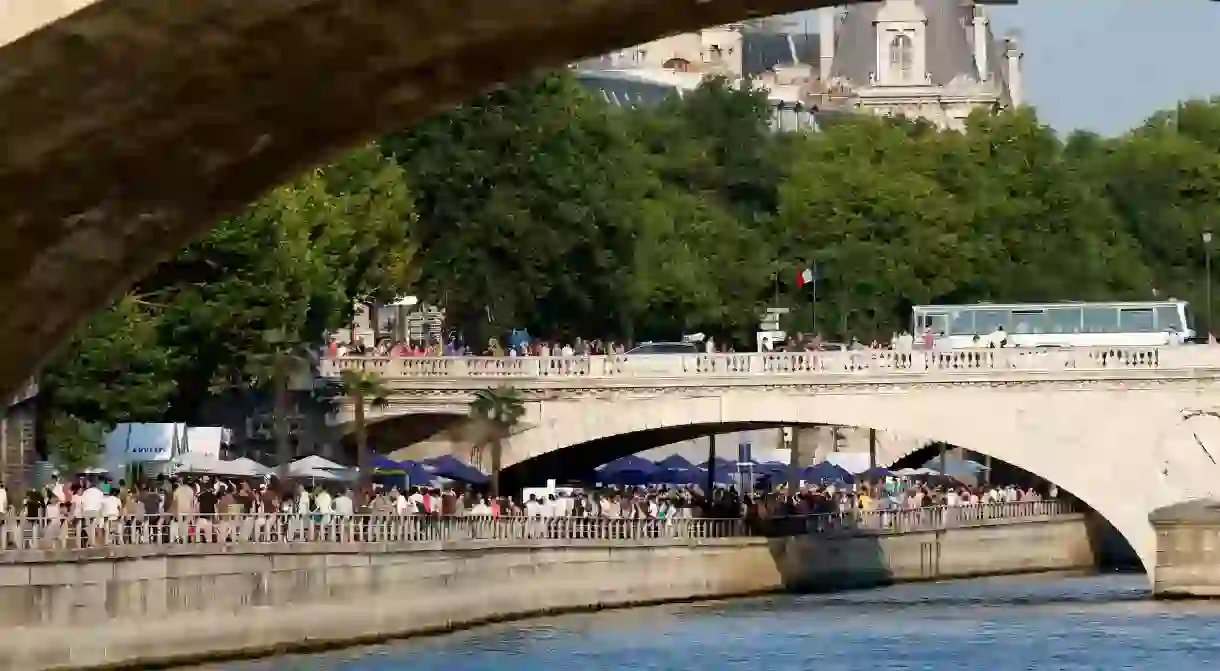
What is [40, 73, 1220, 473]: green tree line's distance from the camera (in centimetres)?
4966

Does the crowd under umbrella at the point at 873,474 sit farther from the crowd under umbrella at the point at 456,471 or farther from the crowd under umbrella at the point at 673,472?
the crowd under umbrella at the point at 456,471

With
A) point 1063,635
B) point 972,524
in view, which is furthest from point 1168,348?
point 1063,635

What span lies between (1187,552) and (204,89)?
163 ft

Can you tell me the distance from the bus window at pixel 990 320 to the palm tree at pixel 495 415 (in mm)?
16931

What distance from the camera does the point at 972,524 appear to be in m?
64.2

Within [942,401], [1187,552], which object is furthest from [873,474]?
[1187,552]

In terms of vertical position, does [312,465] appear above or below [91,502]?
above

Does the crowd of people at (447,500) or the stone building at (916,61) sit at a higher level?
the stone building at (916,61)

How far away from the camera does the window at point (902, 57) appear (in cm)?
14750

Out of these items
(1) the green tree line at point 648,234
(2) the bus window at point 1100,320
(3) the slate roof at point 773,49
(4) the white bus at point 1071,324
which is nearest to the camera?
(1) the green tree line at point 648,234

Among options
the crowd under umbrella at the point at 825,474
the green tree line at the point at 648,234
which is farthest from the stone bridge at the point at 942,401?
the crowd under umbrella at the point at 825,474

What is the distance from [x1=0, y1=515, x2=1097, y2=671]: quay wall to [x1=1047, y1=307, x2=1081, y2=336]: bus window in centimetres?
574

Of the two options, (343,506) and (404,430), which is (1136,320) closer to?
(404,430)

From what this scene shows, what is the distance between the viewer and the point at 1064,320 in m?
72.0
